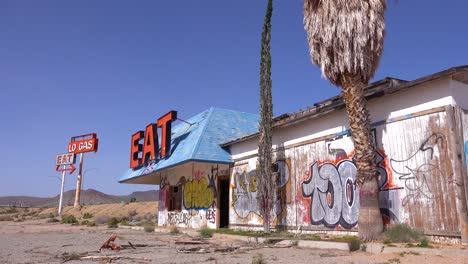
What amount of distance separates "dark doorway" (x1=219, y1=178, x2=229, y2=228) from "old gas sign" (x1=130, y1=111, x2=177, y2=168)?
385cm

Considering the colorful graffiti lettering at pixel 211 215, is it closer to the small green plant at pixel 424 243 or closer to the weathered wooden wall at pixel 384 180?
the weathered wooden wall at pixel 384 180

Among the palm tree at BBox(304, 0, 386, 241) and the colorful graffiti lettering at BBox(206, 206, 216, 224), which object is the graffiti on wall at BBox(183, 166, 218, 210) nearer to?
the colorful graffiti lettering at BBox(206, 206, 216, 224)

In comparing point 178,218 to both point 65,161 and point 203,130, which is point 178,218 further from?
point 65,161

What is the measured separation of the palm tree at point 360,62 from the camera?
11.2 meters

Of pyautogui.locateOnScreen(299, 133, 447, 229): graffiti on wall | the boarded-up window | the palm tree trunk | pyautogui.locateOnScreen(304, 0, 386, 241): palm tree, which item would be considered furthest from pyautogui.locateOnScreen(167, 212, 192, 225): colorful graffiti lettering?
pyautogui.locateOnScreen(304, 0, 386, 241): palm tree

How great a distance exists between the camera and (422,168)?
10.8 metres

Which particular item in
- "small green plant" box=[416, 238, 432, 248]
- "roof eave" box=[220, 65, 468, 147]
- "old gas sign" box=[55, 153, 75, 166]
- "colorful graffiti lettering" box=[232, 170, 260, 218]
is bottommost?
"small green plant" box=[416, 238, 432, 248]

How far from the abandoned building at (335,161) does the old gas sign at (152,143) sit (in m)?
0.59

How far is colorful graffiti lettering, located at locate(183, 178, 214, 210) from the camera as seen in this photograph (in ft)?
70.2

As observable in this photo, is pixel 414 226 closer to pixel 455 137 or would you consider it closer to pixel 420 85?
pixel 455 137

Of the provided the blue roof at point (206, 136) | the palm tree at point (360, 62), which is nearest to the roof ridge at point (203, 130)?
the blue roof at point (206, 136)

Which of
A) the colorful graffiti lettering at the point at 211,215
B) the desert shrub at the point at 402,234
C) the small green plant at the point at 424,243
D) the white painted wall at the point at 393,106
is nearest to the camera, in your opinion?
the small green plant at the point at 424,243

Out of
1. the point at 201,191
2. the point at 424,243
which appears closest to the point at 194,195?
the point at 201,191

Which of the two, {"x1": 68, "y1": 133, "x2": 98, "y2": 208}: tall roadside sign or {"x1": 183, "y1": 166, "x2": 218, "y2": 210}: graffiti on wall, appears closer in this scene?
{"x1": 183, "y1": 166, "x2": 218, "y2": 210}: graffiti on wall
